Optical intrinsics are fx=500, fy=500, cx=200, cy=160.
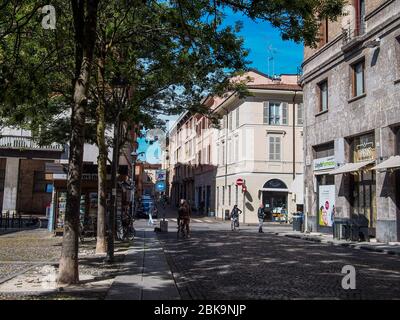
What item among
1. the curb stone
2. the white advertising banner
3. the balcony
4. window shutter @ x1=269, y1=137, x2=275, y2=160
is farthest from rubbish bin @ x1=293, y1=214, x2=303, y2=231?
window shutter @ x1=269, y1=137, x2=275, y2=160

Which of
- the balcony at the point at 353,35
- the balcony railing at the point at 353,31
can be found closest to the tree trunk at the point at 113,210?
the balcony at the point at 353,35

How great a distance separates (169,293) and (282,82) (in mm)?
41239

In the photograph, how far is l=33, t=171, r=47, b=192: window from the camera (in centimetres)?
4475

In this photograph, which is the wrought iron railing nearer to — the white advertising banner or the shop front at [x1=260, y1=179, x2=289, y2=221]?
the shop front at [x1=260, y1=179, x2=289, y2=221]

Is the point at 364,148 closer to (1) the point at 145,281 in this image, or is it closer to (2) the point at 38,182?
(1) the point at 145,281

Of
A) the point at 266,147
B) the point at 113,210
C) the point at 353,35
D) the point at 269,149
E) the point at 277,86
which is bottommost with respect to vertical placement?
the point at 113,210

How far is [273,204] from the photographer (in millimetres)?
44156

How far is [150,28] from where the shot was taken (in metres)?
14.7

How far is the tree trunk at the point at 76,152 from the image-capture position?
977 centimetres

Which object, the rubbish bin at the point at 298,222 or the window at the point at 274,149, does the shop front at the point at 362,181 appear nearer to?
the rubbish bin at the point at 298,222

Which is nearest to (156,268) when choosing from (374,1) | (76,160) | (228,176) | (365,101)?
(76,160)

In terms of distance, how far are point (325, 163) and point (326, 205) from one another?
2353 mm

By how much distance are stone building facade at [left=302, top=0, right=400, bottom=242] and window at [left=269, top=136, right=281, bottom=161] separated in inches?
505

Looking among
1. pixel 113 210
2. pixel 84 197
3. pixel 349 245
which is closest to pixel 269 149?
pixel 349 245
